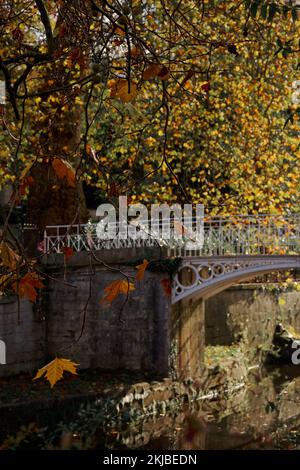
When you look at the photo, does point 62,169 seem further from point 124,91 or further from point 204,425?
point 204,425

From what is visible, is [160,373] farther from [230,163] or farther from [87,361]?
[230,163]

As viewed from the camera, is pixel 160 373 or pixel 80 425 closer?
pixel 80 425

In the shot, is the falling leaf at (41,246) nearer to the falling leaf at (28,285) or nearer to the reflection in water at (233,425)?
the reflection in water at (233,425)

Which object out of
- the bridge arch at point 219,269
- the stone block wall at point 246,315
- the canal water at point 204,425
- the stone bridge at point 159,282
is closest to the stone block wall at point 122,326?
the stone bridge at point 159,282

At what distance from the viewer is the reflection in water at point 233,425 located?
1464cm

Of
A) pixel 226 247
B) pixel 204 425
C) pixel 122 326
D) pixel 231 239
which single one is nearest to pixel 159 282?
pixel 122 326

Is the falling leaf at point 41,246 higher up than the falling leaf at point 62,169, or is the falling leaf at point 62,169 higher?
the falling leaf at point 41,246

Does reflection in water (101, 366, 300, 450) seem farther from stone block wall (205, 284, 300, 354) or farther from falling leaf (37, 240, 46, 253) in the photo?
falling leaf (37, 240, 46, 253)

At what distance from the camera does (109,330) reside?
1723 cm

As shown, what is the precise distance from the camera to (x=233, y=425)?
1620cm

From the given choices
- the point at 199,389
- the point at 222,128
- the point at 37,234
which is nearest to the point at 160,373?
the point at 199,389

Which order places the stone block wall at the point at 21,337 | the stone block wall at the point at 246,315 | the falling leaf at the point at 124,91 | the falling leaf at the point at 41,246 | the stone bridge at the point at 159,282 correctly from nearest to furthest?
the falling leaf at the point at 124,91 < the stone block wall at the point at 21,337 < the stone bridge at the point at 159,282 < the falling leaf at the point at 41,246 < the stone block wall at the point at 246,315

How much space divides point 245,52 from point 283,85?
3.62 ft

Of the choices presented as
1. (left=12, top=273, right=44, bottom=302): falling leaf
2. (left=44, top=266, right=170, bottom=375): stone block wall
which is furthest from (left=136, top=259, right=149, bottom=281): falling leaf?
(left=44, top=266, right=170, bottom=375): stone block wall
